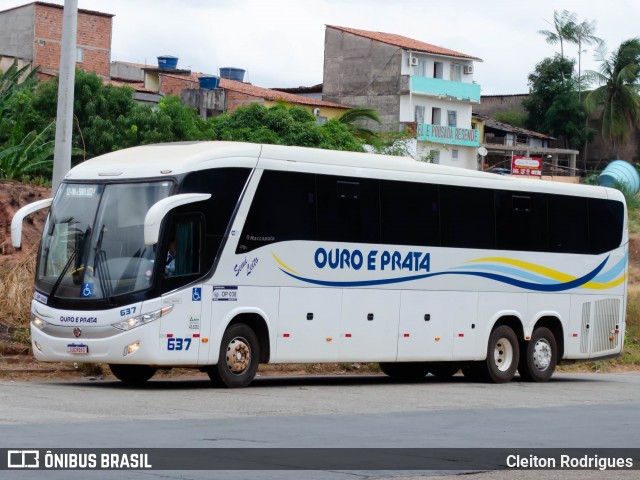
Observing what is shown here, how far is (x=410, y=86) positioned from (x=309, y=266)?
6293 centimetres

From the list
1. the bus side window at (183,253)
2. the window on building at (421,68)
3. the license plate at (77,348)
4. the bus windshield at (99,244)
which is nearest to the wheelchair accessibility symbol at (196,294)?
the bus side window at (183,253)

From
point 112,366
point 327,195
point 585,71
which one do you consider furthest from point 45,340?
point 585,71

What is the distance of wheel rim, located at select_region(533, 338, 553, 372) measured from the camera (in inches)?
917

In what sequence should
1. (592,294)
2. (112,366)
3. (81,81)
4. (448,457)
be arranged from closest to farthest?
(448,457) → (112,366) → (592,294) → (81,81)

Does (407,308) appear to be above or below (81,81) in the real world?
below

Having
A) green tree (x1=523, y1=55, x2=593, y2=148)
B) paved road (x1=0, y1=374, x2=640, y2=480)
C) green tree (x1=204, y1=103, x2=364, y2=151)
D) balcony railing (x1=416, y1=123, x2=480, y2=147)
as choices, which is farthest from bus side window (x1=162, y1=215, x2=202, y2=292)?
green tree (x1=523, y1=55, x2=593, y2=148)

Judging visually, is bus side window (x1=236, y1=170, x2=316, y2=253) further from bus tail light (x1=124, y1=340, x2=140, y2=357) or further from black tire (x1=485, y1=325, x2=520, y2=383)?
black tire (x1=485, y1=325, x2=520, y2=383)

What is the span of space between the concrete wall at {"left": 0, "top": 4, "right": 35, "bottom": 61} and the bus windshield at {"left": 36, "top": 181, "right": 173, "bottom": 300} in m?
59.4

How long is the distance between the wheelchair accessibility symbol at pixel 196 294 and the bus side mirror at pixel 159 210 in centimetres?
115

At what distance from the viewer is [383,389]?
20.0 metres

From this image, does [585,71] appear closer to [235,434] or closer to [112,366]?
[112,366]

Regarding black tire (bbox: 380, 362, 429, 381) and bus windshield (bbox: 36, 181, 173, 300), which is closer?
bus windshield (bbox: 36, 181, 173, 300)

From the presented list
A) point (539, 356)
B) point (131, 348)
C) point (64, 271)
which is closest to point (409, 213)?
point (539, 356)

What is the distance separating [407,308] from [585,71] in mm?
74129
